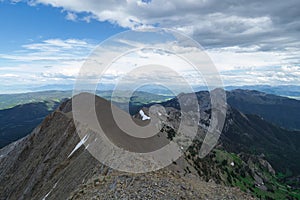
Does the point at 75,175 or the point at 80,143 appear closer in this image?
the point at 75,175

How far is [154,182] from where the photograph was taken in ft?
110

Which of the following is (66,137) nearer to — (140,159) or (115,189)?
(140,159)

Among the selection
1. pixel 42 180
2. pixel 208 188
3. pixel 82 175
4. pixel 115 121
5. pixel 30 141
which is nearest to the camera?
pixel 208 188

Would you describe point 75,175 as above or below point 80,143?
below

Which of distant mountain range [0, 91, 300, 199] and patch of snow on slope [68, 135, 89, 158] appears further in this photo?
patch of snow on slope [68, 135, 89, 158]

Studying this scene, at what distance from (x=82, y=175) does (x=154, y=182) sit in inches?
→ 742

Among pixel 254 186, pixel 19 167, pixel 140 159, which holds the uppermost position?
pixel 140 159

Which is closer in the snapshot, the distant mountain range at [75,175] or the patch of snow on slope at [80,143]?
the distant mountain range at [75,175]

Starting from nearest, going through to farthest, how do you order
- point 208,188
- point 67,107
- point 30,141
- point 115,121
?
1. point 208,188
2. point 115,121
3. point 30,141
4. point 67,107

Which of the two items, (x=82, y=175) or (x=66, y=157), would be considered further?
(x=66, y=157)

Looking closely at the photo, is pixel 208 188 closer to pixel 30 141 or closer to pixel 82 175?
pixel 82 175

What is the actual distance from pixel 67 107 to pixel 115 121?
4715cm

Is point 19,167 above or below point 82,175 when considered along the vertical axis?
below

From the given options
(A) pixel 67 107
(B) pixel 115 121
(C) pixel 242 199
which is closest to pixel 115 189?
(C) pixel 242 199
